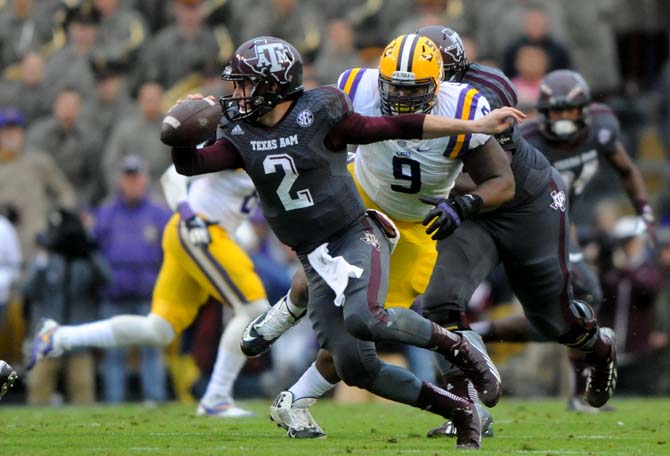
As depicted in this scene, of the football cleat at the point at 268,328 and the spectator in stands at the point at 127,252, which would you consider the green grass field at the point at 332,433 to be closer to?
the football cleat at the point at 268,328

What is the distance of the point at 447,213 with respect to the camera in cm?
669

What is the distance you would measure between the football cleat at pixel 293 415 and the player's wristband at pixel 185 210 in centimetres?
217

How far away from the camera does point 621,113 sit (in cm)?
1392

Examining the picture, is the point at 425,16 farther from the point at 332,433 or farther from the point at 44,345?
the point at 332,433

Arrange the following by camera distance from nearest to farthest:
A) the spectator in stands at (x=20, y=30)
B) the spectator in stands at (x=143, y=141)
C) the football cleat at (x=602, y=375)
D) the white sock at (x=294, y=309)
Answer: the white sock at (x=294, y=309) < the football cleat at (x=602, y=375) < the spectator in stands at (x=143, y=141) < the spectator in stands at (x=20, y=30)

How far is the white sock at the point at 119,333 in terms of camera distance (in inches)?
372

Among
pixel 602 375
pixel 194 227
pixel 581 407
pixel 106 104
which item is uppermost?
pixel 106 104

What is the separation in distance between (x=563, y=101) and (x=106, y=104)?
5979 mm

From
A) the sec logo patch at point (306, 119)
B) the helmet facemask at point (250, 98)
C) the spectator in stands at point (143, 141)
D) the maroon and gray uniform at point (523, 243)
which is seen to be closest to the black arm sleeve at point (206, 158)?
the helmet facemask at point (250, 98)

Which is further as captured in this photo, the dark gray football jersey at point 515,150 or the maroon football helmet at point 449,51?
the maroon football helmet at point 449,51

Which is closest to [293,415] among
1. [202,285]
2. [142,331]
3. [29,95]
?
[202,285]

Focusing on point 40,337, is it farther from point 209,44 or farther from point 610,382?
point 209,44

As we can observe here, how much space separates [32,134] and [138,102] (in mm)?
1105

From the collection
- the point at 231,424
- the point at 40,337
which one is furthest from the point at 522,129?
the point at 40,337
